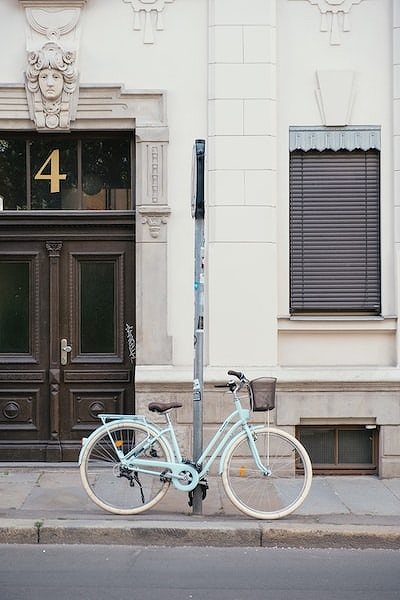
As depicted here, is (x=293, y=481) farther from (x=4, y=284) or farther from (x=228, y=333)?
(x=4, y=284)

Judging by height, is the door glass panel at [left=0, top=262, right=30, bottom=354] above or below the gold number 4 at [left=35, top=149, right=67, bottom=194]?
below

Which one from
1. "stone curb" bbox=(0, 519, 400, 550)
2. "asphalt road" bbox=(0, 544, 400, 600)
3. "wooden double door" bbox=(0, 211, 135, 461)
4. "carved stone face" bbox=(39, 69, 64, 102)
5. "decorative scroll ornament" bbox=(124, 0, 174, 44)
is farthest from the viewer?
"wooden double door" bbox=(0, 211, 135, 461)

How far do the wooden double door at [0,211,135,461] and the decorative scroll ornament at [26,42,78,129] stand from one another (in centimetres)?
106

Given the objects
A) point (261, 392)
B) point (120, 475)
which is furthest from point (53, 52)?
point (120, 475)

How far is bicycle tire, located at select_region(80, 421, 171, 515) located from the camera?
25.1 feet

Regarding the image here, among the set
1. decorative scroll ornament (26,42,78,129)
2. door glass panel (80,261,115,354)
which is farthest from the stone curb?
decorative scroll ornament (26,42,78,129)

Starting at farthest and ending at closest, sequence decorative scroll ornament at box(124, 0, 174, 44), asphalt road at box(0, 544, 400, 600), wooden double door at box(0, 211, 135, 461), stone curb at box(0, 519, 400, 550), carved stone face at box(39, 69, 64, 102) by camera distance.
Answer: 1. wooden double door at box(0, 211, 135, 461)
2. decorative scroll ornament at box(124, 0, 174, 44)
3. carved stone face at box(39, 69, 64, 102)
4. stone curb at box(0, 519, 400, 550)
5. asphalt road at box(0, 544, 400, 600)

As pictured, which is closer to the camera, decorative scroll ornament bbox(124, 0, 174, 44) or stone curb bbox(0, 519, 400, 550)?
stone curb bbox(0, 519, 400, 550)

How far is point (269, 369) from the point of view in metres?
9.44

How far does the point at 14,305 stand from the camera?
9938 mm

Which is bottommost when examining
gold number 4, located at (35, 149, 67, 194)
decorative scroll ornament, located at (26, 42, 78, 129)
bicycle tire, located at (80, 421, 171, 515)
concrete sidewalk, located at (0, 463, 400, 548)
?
concrete sidewalk, located at (0, 463, 400, 548)

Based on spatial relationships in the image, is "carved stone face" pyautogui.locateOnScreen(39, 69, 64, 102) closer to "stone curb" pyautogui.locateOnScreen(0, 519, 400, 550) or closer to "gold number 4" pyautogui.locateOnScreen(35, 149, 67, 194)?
"gold number 4" pyautogui.locateOnScreen(35, 149, 67, 194)

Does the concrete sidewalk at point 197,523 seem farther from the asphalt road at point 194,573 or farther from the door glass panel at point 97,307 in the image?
the door glass panel at point 97,307

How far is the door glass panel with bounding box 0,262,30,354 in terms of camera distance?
9914mm
